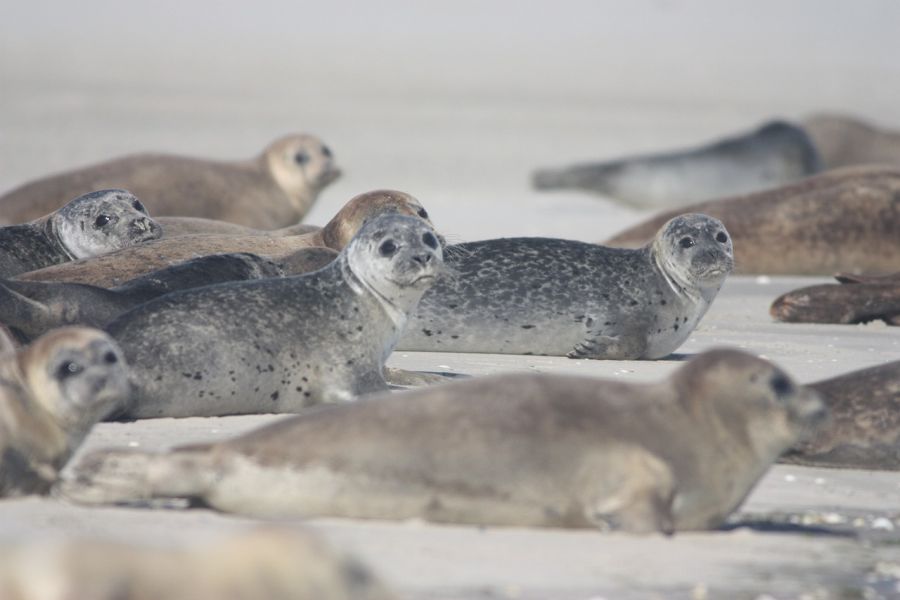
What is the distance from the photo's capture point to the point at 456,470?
4.56 metres

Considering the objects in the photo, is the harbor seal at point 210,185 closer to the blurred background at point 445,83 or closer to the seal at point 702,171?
the blurred background at point 445,83

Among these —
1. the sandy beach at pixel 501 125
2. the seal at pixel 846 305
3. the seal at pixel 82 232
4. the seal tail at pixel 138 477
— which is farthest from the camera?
the seal at pixel 846 305

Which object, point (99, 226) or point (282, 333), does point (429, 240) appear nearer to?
point (282, 333)

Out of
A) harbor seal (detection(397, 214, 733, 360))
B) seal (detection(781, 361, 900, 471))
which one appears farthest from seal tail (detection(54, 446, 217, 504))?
harbor seal (detection(397, 214, 733, 360))

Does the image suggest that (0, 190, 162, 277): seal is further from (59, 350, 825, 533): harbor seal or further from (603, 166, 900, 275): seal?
(59, 350, 825, 533): harbor seal

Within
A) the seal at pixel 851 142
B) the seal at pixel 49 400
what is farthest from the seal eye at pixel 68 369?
the seal at pixel 851 142

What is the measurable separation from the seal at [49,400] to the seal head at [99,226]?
4.13 m

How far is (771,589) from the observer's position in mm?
4188

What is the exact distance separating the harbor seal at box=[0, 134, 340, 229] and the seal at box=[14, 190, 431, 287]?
412 centimetres

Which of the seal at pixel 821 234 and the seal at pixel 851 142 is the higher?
the seal at pixel 821 234

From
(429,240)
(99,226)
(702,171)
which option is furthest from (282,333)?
(702,171)

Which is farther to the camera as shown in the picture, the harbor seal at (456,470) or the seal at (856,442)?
the seal at (856,442)

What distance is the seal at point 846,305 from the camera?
920cm

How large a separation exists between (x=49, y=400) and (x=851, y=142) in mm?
16918
